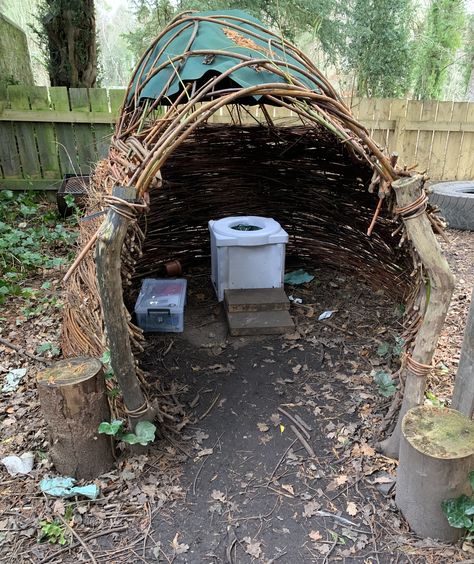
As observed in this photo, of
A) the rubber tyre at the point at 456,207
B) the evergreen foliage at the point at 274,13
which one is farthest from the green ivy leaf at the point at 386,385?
the evergreen foliage at the point at 274,13

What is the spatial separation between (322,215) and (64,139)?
3.59 metres

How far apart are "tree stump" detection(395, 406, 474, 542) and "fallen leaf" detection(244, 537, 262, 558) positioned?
600 mm

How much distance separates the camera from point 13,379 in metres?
2.53

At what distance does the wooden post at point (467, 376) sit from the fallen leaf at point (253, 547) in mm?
1012

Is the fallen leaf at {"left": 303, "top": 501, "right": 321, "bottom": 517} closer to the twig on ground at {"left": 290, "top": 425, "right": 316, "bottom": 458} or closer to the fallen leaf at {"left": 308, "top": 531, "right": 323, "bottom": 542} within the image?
the fallen leaf at {"left": 308, "top": 531, "right": 323, "bottom": 542}

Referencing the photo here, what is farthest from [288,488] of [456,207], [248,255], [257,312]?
[456,207]

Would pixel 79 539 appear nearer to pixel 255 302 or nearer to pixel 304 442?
pixel 304 442

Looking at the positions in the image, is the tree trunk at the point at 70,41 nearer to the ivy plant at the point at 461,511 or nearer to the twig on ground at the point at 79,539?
the twig on ground at the point at 79,539

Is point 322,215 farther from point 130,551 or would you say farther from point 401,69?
point 401,69

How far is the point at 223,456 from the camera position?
211cm

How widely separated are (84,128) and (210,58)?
386cm

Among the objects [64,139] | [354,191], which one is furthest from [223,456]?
[64,139]

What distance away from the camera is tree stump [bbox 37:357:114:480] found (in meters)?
1.75

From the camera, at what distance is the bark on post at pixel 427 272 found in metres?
1.79
